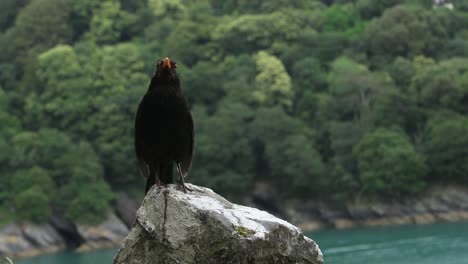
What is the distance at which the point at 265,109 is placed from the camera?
268 ft

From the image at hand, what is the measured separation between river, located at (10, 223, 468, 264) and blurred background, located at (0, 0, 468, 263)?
136 cm

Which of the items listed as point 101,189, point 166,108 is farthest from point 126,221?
point 166,108

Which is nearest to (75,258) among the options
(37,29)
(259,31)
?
(259,31)

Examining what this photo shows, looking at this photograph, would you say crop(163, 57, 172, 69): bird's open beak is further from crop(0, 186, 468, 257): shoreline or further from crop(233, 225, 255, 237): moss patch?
crop(0, 186, 468, 257): shoreline

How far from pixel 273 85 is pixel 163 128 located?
77.6 m

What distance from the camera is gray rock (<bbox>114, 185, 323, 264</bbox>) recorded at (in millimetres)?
9141

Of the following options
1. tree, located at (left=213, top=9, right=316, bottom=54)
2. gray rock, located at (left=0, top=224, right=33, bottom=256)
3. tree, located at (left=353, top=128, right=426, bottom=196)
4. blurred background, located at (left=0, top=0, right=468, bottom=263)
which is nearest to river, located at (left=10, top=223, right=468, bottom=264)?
blurred background, located at (left=0, top=0, right=468, bottom=263)

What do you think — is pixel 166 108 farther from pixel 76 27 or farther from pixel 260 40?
pixel 76 27

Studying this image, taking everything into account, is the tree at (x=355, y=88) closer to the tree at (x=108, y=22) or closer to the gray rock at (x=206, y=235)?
the tree at (x=108, y=22)

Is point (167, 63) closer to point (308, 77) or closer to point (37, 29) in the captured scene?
point (308, 77)

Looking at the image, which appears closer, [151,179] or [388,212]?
[151,179]

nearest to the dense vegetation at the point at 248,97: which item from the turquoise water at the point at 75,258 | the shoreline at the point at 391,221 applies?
the shoreline at the point at 391,221

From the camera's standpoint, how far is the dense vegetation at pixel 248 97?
249 feet

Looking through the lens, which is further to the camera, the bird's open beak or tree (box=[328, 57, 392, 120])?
tree (box=[328, 57, 392, 120])
